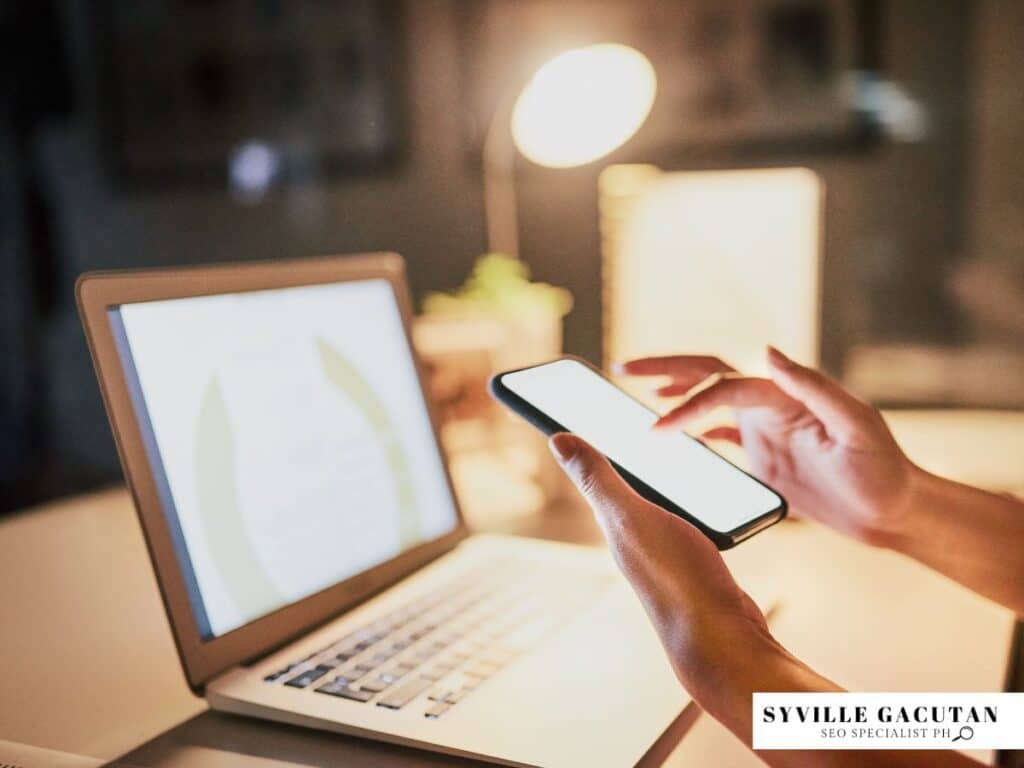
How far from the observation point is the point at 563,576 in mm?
781

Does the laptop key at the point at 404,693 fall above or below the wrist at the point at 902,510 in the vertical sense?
below

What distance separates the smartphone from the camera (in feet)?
2.00

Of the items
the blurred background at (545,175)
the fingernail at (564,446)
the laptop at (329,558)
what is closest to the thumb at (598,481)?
the fingernail at (564,446)

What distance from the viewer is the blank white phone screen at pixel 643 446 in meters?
0.63

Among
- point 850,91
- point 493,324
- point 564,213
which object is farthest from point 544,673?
point 850,91

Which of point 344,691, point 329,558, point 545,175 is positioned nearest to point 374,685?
point 344,691

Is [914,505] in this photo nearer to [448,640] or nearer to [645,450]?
[645,450]

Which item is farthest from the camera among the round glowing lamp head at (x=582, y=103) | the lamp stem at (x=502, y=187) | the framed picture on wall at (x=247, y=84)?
the framed picture on wall at (x=247, y=84)

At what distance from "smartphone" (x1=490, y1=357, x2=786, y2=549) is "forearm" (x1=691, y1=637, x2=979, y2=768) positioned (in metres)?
0.10

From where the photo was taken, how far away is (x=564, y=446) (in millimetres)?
543

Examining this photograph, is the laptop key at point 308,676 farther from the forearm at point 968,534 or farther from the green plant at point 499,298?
the green plant at point 499,298

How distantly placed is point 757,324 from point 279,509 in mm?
729

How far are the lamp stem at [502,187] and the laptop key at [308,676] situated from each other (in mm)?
1451

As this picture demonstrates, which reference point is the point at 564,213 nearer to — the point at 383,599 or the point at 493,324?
the point at 493,324
